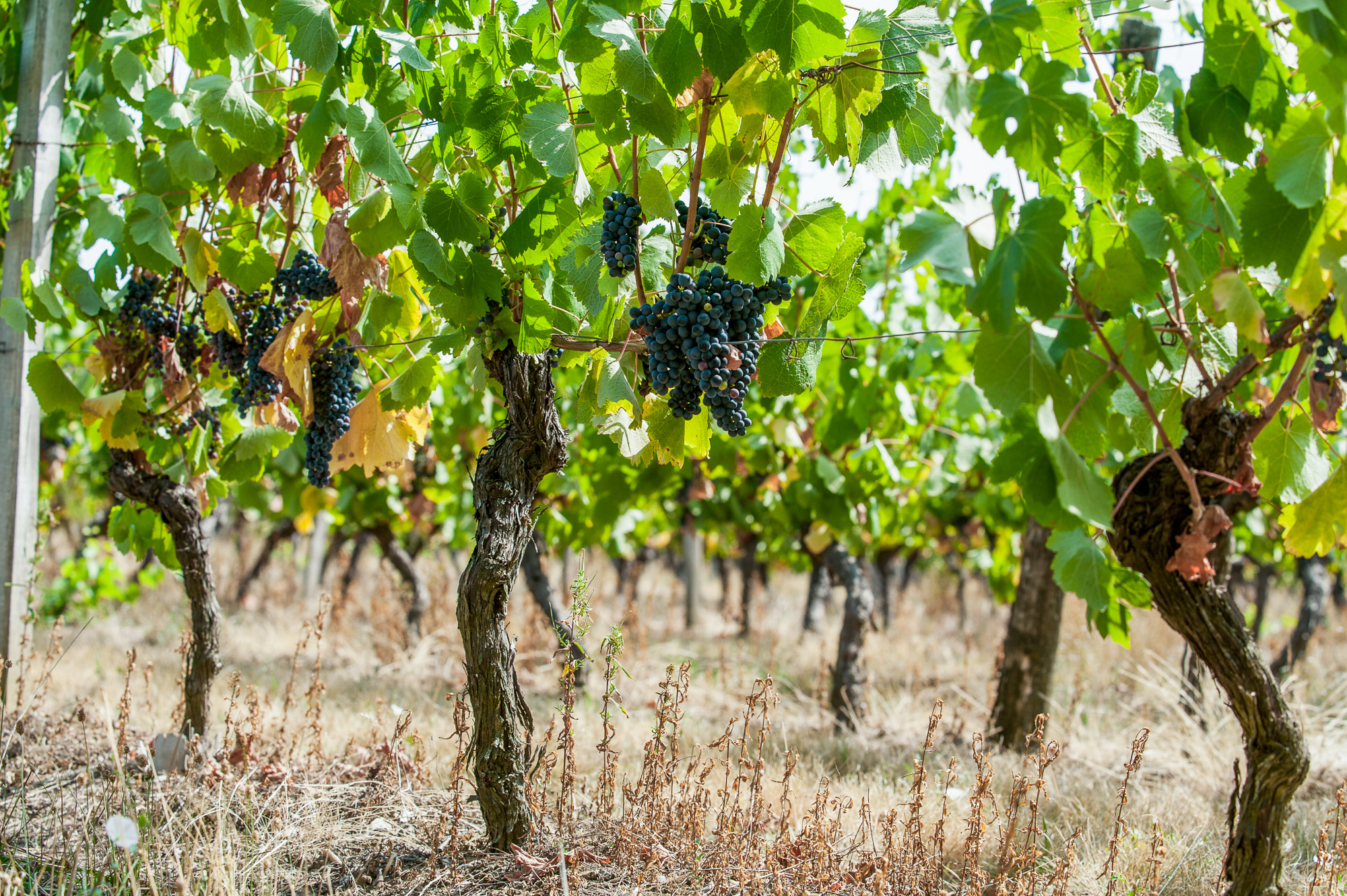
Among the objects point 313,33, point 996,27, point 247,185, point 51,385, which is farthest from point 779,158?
point 51,385

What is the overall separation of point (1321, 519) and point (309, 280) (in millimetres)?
2261

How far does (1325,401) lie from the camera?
1729 millimetres

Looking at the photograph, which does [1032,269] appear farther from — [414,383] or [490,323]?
[414,383]

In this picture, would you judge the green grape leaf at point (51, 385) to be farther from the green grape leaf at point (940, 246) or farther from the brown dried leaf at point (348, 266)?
the green grape leaf at point (940, 246)

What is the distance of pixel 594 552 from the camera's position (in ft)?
39.4

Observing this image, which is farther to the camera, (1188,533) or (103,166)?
(103,166)

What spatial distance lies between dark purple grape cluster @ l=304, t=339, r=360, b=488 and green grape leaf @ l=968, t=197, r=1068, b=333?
1702 mm

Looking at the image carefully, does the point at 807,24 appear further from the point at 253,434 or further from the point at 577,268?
the point at 253,434

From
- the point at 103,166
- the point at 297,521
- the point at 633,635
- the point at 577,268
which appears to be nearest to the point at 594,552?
the point at 633,635

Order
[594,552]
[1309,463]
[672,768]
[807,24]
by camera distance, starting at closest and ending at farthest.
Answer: [807,24] < [1309,463] < [672,768] < [594,552]

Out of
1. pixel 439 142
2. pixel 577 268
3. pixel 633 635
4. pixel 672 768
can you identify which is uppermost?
pixel 439 142

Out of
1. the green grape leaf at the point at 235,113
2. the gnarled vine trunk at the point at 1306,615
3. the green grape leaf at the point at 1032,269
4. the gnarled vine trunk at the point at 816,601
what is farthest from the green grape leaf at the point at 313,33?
the gnarled vine trunk at the point at 816,601

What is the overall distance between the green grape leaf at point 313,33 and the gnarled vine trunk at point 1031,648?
3.55m

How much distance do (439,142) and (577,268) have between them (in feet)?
1.23
